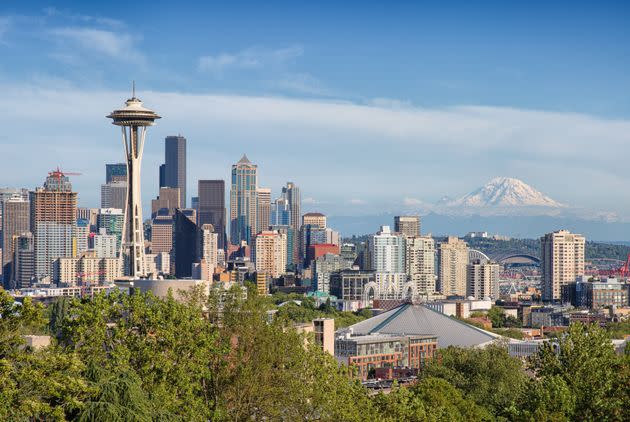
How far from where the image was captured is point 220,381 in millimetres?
39594

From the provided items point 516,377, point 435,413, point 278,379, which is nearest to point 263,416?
point 278,379

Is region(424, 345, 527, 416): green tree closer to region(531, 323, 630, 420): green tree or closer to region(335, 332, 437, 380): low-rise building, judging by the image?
region(531, 323, 630, 420): green tree

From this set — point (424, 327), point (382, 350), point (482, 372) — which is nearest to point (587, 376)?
point (482, 372)

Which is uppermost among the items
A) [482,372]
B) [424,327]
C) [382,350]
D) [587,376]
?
[587,376]

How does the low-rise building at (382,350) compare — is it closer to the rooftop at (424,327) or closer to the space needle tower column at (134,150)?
the rooftop at (424,327)

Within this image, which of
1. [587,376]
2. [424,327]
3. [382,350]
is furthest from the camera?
[424,327]

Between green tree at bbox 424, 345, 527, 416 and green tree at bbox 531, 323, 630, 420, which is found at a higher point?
green tree at bbox 531, 323, 630, 420

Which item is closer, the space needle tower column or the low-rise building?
the low-rise building

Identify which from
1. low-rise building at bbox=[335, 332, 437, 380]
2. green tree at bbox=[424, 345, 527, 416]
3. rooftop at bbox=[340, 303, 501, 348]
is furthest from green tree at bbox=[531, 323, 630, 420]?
rooftop at bbox=[340, 303, 501, 348]

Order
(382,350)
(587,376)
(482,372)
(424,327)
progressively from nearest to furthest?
(587,376) < (482,372) < (382,350) < (424,327)

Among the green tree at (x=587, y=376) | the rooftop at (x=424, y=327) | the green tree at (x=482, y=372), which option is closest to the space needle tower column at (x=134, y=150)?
the rooftop at (x=424, y=327)

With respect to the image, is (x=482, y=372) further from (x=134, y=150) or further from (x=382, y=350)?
(x=134, y=150)

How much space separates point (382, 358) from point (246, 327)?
7895 centimetres

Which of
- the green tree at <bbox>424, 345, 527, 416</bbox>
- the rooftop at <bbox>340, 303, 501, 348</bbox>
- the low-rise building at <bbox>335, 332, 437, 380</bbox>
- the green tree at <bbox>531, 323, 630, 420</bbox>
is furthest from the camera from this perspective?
the rooftop at <bbox>340, 303, 501, 348</bbox>
